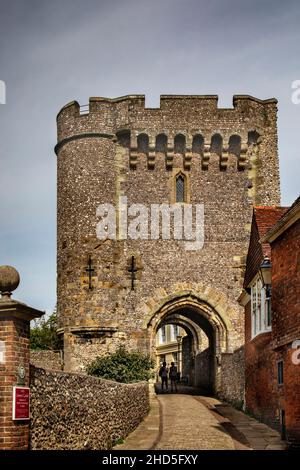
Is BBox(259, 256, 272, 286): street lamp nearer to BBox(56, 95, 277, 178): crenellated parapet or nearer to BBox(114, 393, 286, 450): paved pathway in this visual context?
BBox(114, 393, 286, 450): paved pathway

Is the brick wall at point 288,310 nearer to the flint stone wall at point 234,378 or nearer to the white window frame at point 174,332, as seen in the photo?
the flint stone wall at point 234,378

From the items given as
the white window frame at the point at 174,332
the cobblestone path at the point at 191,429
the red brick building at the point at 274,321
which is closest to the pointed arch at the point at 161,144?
the red brick building at the point at 274,321

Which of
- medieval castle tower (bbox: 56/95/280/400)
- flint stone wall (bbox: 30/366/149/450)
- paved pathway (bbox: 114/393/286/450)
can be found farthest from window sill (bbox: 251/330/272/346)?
medieval castle tower (bbox: 56/95/280/400)

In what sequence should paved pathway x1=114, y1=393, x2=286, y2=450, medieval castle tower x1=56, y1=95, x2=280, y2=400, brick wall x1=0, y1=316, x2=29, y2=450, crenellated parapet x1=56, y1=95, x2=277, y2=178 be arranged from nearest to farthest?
brick wall x1=0, y1=316, x2=29, y2=450
paved pathway x1=114, y1=393, x2=286, y2=450
medieval castle tower x1=56, y1=95, x2=280, y2=400
crenellated parapet x1=56, y1=95, x2=277, y2=178

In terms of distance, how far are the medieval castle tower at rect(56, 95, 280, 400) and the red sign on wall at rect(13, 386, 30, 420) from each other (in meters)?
18.9

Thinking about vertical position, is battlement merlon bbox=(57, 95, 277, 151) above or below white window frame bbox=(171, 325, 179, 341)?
above

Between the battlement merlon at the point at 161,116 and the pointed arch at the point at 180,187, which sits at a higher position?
the battlement merlon at the point at 161,116

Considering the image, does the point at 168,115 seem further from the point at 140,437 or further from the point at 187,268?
the point at 140,437

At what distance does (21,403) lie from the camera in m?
10.9

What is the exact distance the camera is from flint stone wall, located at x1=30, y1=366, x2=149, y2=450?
11766 mm

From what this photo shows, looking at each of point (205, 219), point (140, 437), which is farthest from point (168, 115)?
point (140, 437)

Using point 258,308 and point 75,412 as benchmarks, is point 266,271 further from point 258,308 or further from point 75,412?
point 75,412

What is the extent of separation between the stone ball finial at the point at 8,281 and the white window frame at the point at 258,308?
10182mm

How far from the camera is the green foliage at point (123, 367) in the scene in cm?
2773
